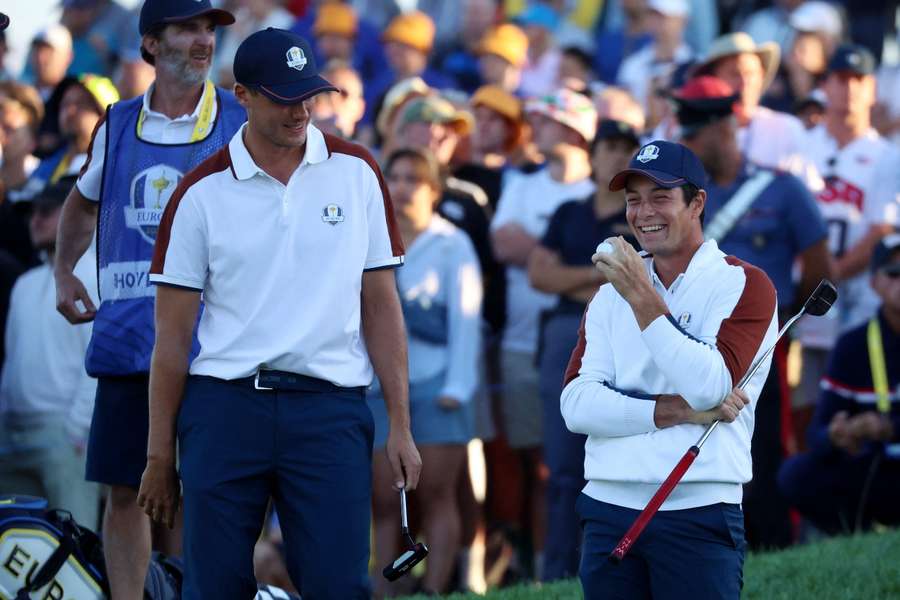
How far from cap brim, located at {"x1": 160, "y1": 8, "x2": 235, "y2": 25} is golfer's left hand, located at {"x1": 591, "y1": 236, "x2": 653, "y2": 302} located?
1.92 m

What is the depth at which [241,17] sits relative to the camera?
573 inches

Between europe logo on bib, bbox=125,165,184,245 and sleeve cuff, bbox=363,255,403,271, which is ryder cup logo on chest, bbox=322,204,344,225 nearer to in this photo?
sleeve cuff, bbox=363,255,403,271

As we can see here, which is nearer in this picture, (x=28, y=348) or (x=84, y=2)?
(x=28, y=348)

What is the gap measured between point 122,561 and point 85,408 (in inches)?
104

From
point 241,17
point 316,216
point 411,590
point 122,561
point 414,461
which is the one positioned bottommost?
point 411,590

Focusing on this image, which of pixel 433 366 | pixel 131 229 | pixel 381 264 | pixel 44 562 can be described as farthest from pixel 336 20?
pixel 381 264

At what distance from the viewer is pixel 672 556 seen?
16.6 feet

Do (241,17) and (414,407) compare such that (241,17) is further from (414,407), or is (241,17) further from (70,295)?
(70,295)

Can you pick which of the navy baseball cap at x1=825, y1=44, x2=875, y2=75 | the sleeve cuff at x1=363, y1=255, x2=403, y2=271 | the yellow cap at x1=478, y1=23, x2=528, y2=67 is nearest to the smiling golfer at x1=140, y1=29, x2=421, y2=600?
the sleeve cuff at x1=363, y1=255, x2=403, y2=271

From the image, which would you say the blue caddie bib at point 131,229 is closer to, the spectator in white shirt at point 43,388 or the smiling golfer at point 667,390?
the smiling golfer at point 667,390

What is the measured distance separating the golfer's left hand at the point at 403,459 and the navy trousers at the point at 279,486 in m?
0.16

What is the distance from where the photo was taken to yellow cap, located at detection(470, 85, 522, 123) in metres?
11.3

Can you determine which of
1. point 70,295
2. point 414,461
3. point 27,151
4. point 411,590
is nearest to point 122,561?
point 70,295

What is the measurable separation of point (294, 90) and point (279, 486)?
129cm
